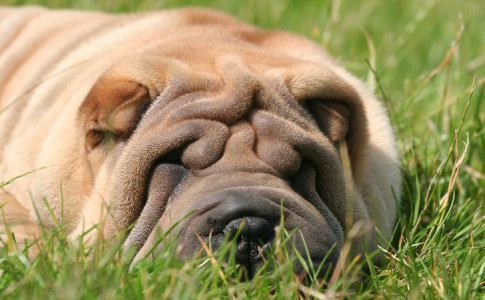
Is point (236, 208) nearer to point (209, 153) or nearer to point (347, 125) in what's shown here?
point (209, 153)

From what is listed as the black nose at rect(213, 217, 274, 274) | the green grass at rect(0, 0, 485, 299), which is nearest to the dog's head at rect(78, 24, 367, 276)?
the black nose at rect(213, 217, 274, 274)

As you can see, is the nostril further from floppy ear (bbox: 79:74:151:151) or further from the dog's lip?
floppy ear (bbox: 79:74:151:151)

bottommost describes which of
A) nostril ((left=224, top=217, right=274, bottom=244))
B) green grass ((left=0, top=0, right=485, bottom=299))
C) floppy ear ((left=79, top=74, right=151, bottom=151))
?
green grass ((left=0, top=0, right=485, bottom=299))

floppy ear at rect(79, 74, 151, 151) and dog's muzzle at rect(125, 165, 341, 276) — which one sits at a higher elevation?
floppy ear at rect(79, 74, 151, 151)

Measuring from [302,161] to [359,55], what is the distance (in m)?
3.45

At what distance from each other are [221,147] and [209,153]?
0.18 ft

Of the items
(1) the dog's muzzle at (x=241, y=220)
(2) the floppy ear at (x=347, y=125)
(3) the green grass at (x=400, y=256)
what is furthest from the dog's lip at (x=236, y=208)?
(2) the floppy ear at (x=347, y=125)

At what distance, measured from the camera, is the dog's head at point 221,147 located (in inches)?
110

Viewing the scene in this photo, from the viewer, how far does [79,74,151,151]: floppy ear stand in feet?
10.5

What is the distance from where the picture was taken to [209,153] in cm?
299

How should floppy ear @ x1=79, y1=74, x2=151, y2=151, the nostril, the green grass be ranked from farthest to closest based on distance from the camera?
1. floppy ear @ x1=79, y1=74, x2=151, y2=151
2. the nostril
3. the green grass

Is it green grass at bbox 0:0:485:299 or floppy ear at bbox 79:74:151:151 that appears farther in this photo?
floppy ear at bbox 79:74:151:151

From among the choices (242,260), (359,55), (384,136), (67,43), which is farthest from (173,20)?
(359,55)

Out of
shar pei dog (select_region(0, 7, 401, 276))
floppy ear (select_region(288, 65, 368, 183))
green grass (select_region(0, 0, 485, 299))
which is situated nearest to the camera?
green grass (select_region(0, 0, 485, 299))
